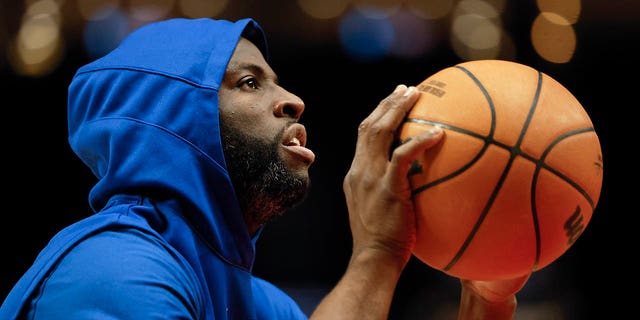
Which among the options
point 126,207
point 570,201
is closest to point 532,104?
point 570,201

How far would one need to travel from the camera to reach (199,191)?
190 centimetres

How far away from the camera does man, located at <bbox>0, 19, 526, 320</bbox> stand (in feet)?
5.20

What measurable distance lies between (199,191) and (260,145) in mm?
260

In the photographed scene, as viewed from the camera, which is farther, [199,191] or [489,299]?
[489,299]

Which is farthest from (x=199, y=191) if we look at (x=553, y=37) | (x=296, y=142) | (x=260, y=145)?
(x=553, y=37)

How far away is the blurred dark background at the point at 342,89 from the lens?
5.02 m

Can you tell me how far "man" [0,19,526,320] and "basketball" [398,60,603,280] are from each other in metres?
0.06

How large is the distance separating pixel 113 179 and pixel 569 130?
1.23 meters

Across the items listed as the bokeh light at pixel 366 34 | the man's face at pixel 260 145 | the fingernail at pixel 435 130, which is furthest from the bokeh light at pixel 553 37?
the fingernail at pixel 435 130

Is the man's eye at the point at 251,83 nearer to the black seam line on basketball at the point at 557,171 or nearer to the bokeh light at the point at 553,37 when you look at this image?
the black seam line on basketball at the point at 557,171

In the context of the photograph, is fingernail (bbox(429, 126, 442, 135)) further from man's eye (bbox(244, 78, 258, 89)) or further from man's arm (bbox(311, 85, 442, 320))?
man's eye (bbox(244, 78, 258, 89))

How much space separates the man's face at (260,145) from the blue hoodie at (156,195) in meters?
0.08

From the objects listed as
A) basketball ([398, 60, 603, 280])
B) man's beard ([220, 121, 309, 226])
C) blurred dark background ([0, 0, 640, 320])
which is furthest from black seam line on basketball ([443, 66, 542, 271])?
blurred dark background ([0, 0, 640, 320])

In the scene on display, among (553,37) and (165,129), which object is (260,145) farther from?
(553,37)
